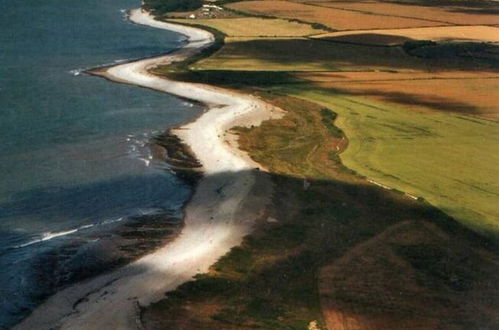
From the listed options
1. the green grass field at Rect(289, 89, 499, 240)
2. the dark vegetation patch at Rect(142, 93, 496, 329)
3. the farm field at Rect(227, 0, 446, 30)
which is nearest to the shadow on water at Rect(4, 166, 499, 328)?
the dark vegetation patch at Rect(142, 93, 496, 329)

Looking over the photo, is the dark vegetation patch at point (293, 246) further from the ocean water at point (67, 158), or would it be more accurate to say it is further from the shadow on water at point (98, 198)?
the shadow on water at point (98, 198)

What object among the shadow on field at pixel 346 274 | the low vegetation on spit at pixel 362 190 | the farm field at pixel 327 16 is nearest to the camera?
the shadow on field at pixel 346 274

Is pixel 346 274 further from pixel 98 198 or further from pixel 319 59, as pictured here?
pixel 319 59

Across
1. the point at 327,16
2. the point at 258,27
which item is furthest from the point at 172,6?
the point at 258,27

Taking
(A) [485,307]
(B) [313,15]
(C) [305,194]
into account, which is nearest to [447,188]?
(C) [305,194]

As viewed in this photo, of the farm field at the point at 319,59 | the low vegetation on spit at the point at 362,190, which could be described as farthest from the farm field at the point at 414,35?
the farm field at the point at 319,59

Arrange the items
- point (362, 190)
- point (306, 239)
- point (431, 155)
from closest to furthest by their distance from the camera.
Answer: point (306, 239) → point (362, 190) → point (431, 155)
